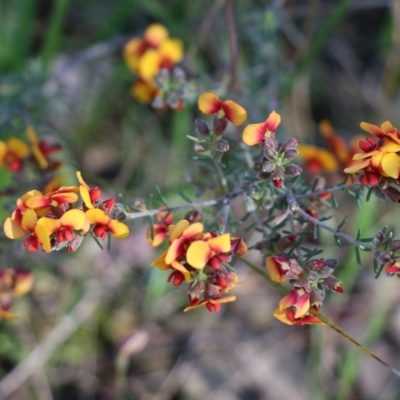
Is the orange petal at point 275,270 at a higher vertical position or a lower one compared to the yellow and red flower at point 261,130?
lower

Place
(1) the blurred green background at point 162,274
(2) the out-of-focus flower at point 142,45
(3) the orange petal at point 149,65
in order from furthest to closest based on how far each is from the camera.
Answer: (1) the blurred green background at point 162,274, (2) the out-of-focus flower at point 142,45, (3) the orange petal at point 149,65

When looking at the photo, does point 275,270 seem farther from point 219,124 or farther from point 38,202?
point 38,202

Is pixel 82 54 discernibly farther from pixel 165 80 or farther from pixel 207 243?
pixel 207 243

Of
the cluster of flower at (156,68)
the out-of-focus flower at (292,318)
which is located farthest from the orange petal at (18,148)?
the out-of-focus flower at (292,318)

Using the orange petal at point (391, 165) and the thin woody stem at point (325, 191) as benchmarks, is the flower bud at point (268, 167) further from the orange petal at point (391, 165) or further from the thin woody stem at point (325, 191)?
the orange petal at point (391, 165)

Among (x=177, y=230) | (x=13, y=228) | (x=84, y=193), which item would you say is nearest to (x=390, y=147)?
(x=177, y=230)

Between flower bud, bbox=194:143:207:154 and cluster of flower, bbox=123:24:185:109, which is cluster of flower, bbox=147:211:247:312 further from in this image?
cluster of flower, bbox=123:24:185:109

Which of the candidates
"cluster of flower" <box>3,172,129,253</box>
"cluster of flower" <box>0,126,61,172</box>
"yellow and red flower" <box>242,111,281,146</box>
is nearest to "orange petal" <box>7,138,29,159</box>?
"cluster of flower" <box>0,126,61,172</box>
